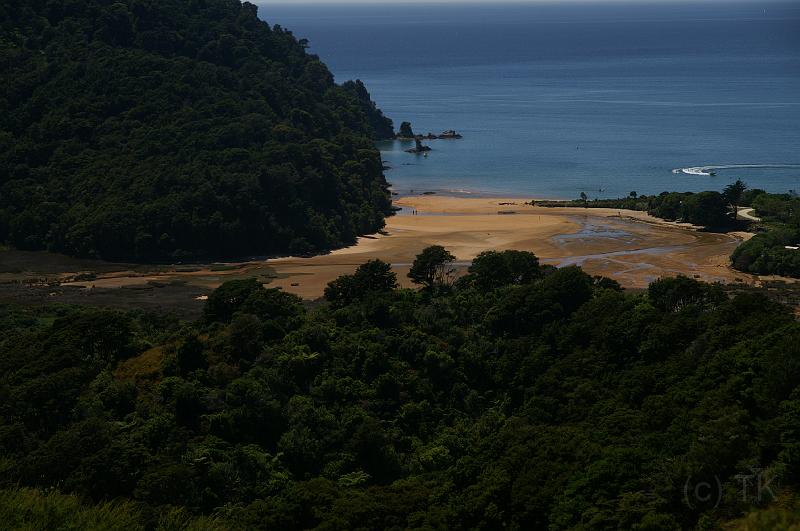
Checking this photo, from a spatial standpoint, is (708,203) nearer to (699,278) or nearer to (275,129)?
(699,278)

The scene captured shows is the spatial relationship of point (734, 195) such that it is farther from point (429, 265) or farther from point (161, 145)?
point (161, 145)

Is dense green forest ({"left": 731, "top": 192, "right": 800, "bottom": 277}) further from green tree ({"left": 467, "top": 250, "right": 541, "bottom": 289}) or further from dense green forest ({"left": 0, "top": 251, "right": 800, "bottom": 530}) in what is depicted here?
green tree ({"left": 467, "top": 250, "right": 541, "bottom": 289})

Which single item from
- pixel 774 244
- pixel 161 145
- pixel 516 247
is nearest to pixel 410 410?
pixel 516 247

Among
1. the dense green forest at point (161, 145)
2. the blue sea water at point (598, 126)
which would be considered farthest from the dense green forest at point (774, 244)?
the dense green forest at point (161, 145)

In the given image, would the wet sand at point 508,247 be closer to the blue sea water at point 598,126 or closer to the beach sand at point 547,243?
the beach sand at point 547,243

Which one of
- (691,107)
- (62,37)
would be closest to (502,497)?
(62,37)

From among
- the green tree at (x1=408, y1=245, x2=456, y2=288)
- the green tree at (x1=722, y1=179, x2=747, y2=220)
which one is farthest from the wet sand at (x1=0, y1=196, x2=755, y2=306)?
the green tree at (x1=408, y1=245, x2=456, y2=288)
